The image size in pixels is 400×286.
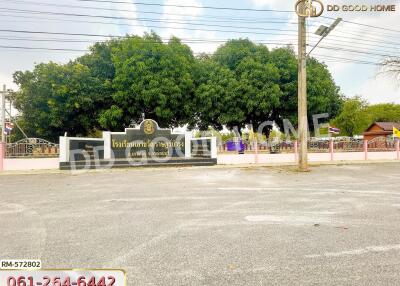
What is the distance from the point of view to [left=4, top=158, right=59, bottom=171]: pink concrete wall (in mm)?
17016

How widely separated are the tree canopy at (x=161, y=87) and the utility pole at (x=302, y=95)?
37.5 ft

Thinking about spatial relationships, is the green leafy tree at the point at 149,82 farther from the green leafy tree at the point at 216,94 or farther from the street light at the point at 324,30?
the street light at the point at 324,30

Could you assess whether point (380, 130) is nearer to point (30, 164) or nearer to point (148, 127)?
point (148, 127)

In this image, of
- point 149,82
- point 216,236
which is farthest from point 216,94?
point 216,236

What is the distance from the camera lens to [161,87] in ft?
80.2

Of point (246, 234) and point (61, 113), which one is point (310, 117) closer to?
point (61, 113)

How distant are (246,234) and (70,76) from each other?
82.1 ft

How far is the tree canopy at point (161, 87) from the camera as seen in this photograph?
24.9m

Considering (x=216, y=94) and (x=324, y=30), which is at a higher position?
(x=324, y=30)

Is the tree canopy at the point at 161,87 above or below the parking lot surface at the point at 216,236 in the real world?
above

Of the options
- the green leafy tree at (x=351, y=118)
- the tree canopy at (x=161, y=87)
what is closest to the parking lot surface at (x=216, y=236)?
the tree canopy at (x=161, y=87)

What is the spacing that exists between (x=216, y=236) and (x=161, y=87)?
21.0 m

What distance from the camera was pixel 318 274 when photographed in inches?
128

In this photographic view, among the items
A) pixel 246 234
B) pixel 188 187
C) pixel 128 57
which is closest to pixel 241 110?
pixel 128 57
